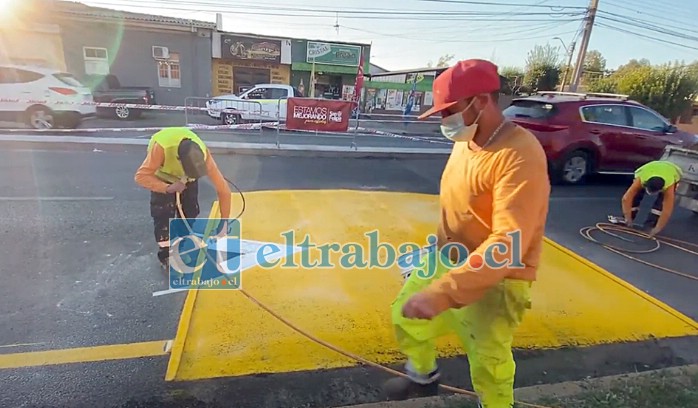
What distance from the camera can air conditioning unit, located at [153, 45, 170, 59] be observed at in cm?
1933

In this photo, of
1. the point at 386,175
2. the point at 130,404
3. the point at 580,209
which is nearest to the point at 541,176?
the point at 130,404

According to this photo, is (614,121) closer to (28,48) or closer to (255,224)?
(255,224)

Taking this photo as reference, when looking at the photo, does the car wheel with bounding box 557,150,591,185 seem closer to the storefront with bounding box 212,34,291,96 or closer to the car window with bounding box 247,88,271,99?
the car window with bounding box 247,88,271,99

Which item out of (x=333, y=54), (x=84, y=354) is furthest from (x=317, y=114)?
(x=333, y=54)

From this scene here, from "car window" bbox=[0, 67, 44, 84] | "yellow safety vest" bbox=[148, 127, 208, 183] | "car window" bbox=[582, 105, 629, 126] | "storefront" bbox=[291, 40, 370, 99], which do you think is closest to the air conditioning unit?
"storefront" bbox=[291, 40, 370, 99]

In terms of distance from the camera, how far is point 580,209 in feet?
21.6

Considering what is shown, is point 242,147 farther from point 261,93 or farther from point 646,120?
point 646,120

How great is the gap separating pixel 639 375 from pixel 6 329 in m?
4.15

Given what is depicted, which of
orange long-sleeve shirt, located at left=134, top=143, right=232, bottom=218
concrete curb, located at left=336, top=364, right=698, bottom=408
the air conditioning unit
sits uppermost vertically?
the air conditioning unit

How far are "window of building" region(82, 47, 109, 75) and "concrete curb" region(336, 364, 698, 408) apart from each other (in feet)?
70.9

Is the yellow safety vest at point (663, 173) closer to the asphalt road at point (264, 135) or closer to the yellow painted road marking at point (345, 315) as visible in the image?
the yellow painted road marking at point (345, 315)

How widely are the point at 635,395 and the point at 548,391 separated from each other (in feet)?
1.63

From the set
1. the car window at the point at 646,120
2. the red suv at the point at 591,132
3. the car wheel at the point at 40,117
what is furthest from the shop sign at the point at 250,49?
the car window at the point at 646,120

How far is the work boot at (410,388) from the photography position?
7.23 ft
